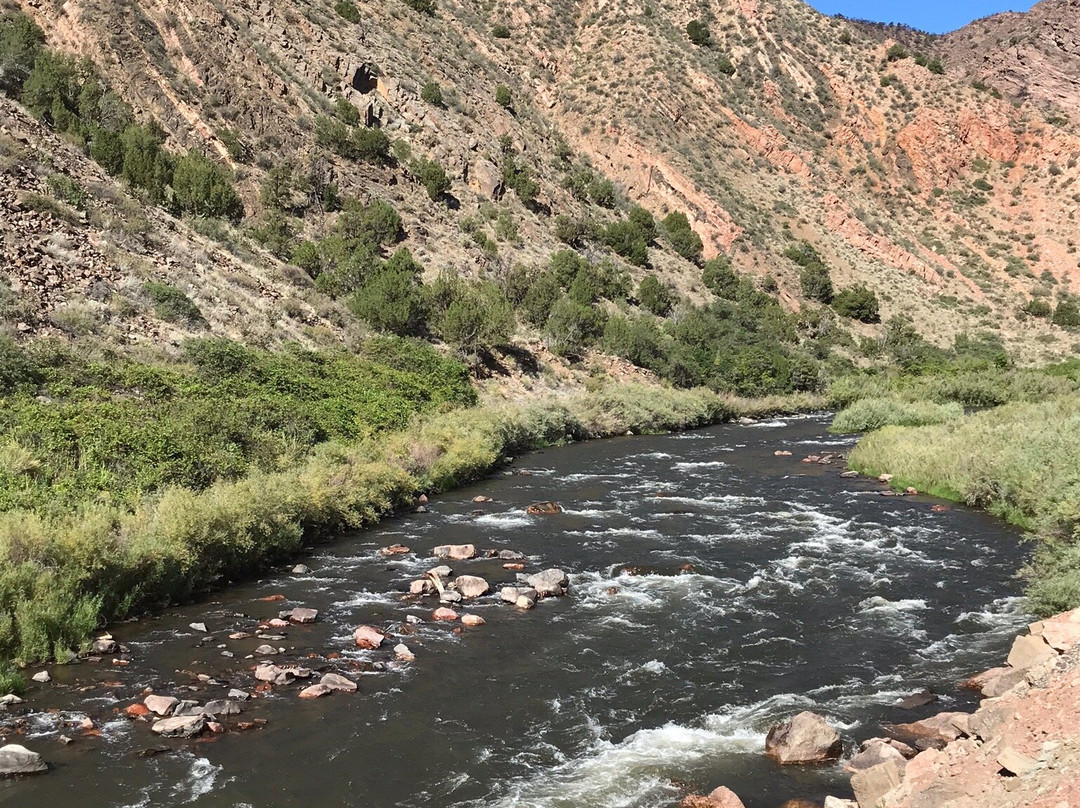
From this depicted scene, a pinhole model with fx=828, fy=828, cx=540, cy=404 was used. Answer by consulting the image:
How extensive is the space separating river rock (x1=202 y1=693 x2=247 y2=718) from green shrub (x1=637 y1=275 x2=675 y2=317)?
47810mm

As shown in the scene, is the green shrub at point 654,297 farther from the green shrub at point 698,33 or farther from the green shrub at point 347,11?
the green shrub at point 698,33

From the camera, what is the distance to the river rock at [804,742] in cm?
905

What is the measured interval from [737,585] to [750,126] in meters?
70.9

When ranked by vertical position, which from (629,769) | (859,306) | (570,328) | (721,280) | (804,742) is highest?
(721,280)

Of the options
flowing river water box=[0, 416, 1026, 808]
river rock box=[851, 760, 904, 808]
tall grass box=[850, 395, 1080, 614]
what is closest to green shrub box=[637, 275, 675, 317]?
tall grass box=[850, 395, 1080, 614]

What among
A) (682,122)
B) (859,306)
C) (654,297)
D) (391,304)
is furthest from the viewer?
(682,122)

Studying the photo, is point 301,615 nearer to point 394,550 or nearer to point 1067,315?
point 394,550

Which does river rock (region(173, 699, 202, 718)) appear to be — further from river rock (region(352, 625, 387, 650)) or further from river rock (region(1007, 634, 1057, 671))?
river rock (region(1007, 634, 1057, 671))

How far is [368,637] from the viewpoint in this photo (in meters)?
12.4

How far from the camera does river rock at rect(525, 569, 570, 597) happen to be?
14844 millimetres

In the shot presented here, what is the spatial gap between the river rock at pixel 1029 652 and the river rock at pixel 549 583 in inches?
286

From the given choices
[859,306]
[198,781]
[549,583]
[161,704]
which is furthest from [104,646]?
[859,306]

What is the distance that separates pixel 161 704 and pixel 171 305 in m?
20.6

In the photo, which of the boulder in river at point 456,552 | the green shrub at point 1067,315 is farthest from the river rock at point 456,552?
the green shrub at point 1067,315
